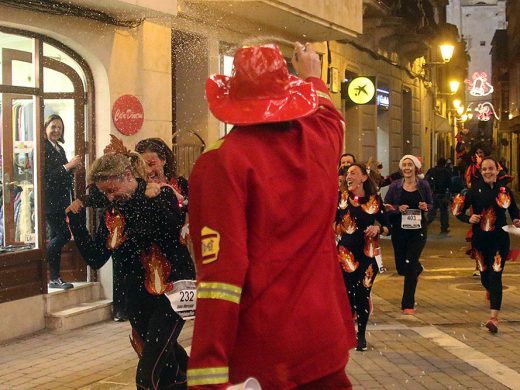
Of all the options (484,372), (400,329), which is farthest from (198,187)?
(400,329)

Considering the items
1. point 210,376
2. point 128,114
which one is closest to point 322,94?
point 210,376

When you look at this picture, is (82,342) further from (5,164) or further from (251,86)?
(251,86)

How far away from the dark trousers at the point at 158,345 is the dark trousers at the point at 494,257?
4.82 metres

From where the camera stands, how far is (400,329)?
9.48 metres

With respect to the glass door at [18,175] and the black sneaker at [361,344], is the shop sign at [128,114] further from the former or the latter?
the black sneaker at [361,344]

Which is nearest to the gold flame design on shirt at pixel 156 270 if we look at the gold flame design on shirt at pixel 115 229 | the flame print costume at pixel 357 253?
the gold flame design on shirt at pixel 115 229

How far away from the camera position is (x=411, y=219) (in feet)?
34.5

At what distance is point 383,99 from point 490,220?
15.3 metres

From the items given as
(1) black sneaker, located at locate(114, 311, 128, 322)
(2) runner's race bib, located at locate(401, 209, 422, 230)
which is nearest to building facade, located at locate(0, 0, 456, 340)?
(1) black sneaker, located at locate(114, 311, 128, 322)

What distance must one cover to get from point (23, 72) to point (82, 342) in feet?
9.50

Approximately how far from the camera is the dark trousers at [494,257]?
9.32 m

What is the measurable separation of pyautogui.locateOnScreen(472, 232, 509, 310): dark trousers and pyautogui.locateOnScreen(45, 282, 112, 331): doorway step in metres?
4.08

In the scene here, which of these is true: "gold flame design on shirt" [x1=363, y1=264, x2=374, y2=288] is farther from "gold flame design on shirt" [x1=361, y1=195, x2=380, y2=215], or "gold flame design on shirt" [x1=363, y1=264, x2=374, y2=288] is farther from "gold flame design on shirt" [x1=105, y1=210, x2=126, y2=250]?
"gold flame design on shirt" [x1=105, y1=210, x2=126, y2=250]

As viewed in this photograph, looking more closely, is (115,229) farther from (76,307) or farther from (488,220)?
(488,220)
